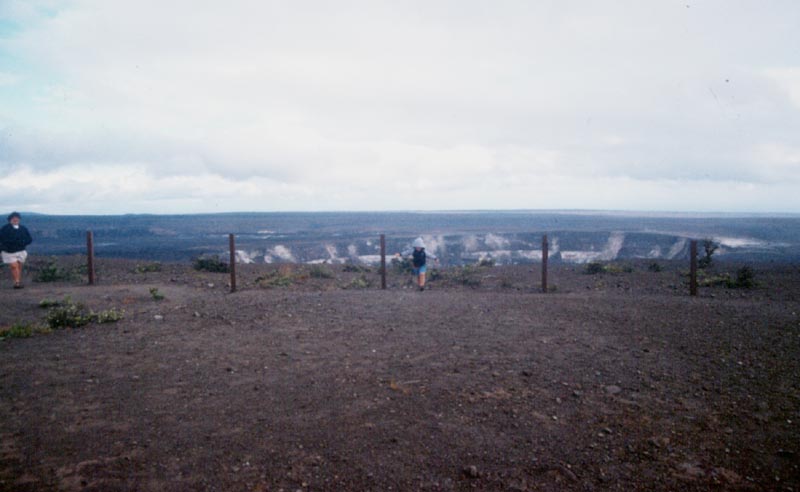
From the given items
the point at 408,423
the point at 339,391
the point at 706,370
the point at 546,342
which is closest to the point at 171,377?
the point at 339,391

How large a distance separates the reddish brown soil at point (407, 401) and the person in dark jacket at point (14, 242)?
3302 millimetres

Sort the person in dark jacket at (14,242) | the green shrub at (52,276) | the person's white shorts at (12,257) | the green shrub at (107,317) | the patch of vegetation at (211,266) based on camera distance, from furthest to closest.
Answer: the patch of vegetation at (211,266), the green shrub at (52,276), the person's white shorts at (12,257), the person in dark jacket at (14,242), the green shrub at (107,317)

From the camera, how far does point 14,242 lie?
480 inches

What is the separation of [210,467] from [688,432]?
4.12 meters

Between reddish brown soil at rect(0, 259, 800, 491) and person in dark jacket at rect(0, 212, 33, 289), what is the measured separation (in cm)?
330

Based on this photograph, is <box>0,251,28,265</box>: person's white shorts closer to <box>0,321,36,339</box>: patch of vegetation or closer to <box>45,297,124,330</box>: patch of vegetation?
<box>45,297,124,330</box>: patch of vegetation

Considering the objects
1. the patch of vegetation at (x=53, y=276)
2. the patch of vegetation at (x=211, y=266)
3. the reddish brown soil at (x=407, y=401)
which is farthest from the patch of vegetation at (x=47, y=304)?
the patch of vegetation at (x=211, y=266)

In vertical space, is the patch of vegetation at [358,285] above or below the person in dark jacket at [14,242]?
below

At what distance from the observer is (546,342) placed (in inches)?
289

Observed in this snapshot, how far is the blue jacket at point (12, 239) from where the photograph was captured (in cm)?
1206

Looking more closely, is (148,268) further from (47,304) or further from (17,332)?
(17,332)

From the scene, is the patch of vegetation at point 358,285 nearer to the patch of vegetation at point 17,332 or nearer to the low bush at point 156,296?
the low bush at point 156,296

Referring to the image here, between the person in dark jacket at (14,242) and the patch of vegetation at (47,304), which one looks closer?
the patch of vegetation at (47,304)

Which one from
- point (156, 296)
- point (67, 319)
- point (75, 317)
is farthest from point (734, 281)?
point (67, 319)
